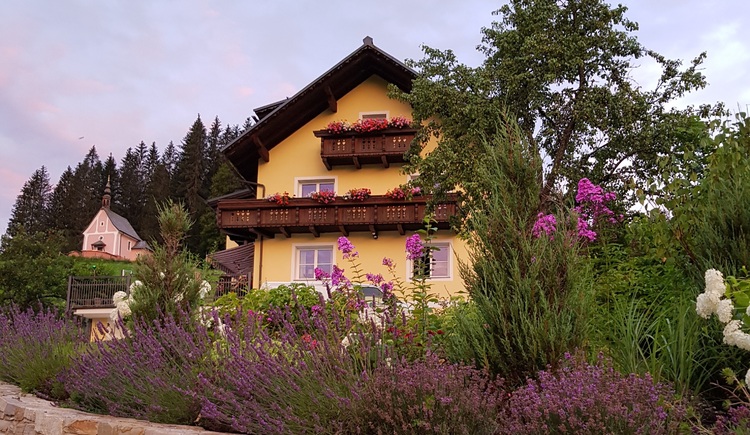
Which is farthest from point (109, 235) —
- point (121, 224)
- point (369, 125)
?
point (369, 125)

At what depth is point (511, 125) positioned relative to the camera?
17.2 feet

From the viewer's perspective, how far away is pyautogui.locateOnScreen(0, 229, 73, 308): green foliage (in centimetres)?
2939

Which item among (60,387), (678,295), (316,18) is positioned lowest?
(60,387)

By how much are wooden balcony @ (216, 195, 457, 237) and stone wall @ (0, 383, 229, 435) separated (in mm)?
14266

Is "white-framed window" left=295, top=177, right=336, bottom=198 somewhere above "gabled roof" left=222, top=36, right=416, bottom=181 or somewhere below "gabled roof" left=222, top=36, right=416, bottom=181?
below

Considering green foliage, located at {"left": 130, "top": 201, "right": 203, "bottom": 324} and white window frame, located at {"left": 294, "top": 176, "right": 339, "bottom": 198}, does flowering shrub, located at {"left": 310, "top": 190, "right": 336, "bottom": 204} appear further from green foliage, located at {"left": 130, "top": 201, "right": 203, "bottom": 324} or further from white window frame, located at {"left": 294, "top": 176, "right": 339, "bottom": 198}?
green foliage, located at {"left": 130, "top": 201, "right": 203, "bottom": 324}

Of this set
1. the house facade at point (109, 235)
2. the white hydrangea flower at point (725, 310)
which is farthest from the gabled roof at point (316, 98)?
the house facade at point (109, 235)

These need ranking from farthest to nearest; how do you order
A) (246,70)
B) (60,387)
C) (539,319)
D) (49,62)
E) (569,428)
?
(246,70)
(49,62)
(60,387)
(539,319)
(569,428)

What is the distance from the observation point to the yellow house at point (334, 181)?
21.0 meters

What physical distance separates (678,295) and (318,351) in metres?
2.99

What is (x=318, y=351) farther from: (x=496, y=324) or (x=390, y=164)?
(x=390, y=164)

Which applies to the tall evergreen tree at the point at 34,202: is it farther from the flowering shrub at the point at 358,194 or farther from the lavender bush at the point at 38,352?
the lavender bush at the point at 38,352

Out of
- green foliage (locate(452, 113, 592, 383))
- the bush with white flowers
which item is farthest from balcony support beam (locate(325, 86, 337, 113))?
the bush with white flowers

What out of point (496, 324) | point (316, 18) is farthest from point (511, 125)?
point (316, 18)
